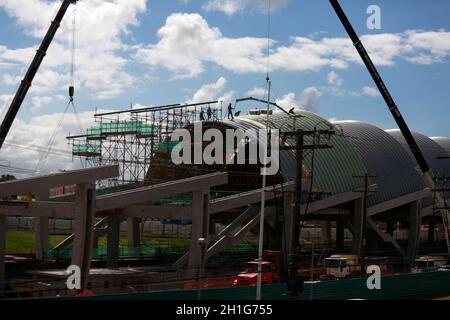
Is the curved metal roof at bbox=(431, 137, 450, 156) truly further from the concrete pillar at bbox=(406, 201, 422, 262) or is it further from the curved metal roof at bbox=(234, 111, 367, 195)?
the curved metal roof at bbox=(234, 111, 367, 195)

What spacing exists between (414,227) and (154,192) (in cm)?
3666

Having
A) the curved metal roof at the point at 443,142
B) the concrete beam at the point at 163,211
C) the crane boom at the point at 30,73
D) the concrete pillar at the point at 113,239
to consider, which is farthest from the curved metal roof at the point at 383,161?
the crane boom at the point at 30,73

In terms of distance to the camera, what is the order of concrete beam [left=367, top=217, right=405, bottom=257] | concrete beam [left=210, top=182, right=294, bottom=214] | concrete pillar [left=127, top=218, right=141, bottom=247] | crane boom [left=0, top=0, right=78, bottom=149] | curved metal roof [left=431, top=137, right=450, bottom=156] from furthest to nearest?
curved metal roof [left=431, top=137, right=450, bottom=156] < concrete beam [left=367, top=217, right=405, bottom=257] < concrete pillar [left=127, top=218, right=141, bottom=247] < concrete beam [left=210, top=182, right=294, bottom=214] < crane boom [left=0, top=0, right=78, bottom=149]

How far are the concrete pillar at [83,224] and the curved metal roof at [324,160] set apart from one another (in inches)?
926

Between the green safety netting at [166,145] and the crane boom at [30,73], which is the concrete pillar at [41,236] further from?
the green safety netting at [166,145]

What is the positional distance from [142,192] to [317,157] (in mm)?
25569

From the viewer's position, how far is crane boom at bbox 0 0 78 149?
43312 mm

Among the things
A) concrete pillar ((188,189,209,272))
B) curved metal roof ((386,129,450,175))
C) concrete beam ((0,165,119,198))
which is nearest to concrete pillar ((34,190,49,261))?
concrete pillar ((188,189,209,272))

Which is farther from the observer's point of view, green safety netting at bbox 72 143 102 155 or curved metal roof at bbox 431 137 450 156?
curved metal roof at bbox 431 137 450 156

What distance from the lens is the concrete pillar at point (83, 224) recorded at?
37812 millimetres

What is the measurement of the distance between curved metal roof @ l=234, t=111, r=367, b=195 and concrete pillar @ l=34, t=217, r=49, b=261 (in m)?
19.7

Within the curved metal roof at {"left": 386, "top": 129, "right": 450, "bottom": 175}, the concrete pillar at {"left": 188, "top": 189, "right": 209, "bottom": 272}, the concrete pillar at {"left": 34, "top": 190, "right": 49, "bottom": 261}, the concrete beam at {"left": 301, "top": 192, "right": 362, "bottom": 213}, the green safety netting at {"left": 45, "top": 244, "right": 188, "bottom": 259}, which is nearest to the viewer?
the concrete pillar at {"left": 188, "top": 189, "right": 209, "bottom": 272}

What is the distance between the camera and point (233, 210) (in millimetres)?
58969

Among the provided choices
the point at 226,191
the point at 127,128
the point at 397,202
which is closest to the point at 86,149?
the point at 127,128
